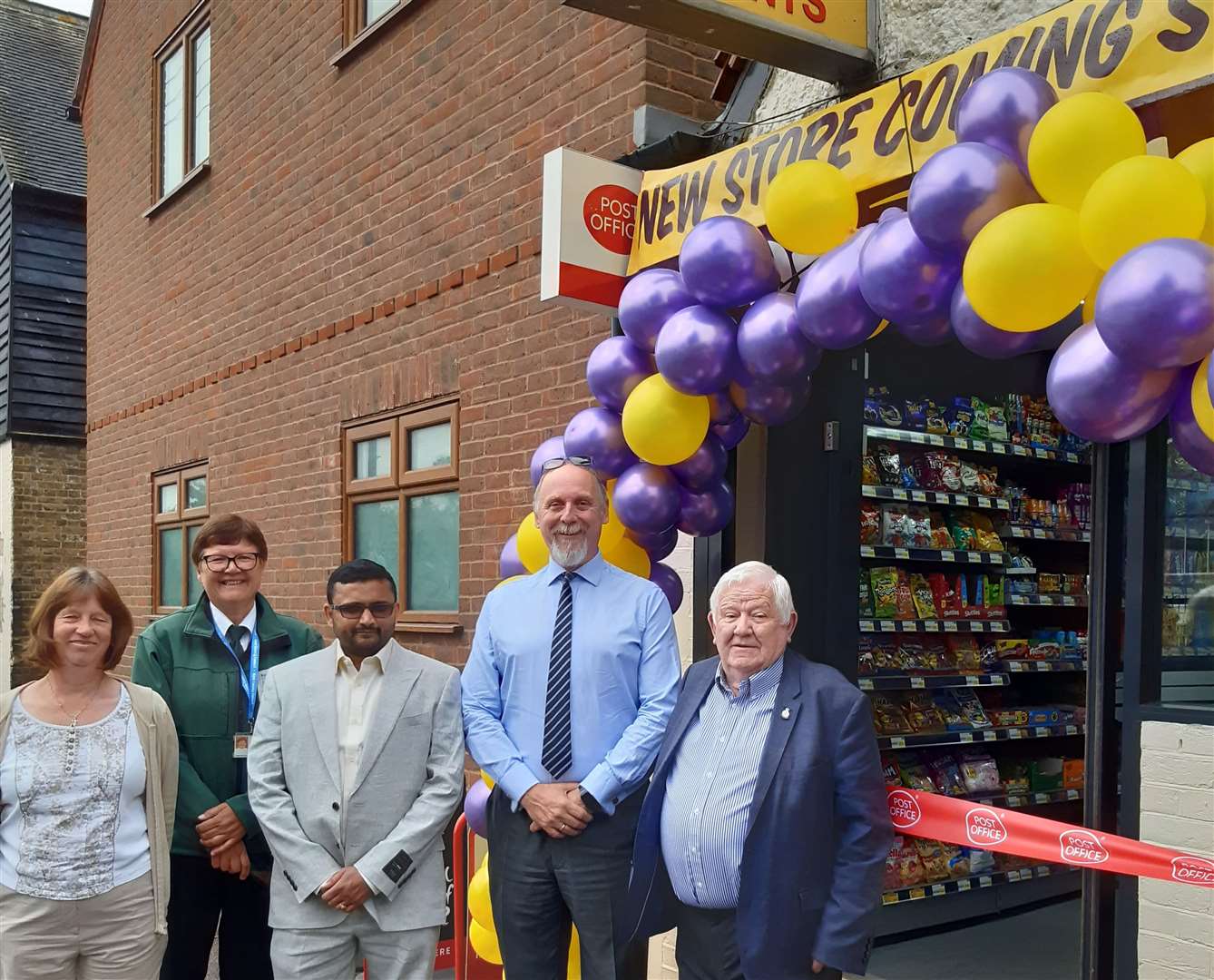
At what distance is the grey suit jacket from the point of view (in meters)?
3.11

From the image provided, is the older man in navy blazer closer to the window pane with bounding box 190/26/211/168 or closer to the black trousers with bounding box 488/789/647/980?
Answer: the black trousers with bounding box 488/789/647/980

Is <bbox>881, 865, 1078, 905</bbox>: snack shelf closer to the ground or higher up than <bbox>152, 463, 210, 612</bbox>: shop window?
closer to the ground

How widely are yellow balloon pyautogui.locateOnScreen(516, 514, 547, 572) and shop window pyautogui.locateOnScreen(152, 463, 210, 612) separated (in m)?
5.90

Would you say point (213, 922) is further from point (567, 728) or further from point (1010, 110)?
point (1010, 110)

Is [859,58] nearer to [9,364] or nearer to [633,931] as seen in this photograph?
[633,931]

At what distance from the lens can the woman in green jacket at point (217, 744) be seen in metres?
3.44

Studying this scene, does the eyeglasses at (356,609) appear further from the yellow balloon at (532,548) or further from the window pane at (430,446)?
the window pane at (430,446)

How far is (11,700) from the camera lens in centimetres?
325

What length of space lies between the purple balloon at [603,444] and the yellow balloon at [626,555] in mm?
242

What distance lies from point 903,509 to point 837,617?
89 cm

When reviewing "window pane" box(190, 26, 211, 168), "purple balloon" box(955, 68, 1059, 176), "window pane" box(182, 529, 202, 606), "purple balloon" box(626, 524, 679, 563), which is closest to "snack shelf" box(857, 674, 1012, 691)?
"purple balloon" box(626, 524, 679, 563)

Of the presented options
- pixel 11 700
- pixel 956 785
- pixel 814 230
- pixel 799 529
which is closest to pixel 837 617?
pixel 799 529

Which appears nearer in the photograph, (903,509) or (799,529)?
(799,529)

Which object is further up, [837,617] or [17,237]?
[17,237]
